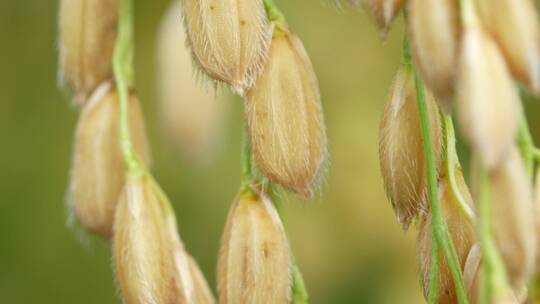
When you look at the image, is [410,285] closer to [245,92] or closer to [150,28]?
[150,28]

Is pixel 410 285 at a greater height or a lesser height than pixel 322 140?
lesser

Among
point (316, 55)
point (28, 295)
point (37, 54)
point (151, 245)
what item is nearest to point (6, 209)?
point (28, 295)

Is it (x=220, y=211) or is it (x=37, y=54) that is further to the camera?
(x=37, y=54)

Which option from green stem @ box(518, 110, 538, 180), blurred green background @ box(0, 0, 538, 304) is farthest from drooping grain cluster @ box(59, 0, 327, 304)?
blurred green background @ box(0, 0, 538, 304)

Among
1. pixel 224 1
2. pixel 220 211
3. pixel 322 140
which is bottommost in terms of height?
pixel 220 211

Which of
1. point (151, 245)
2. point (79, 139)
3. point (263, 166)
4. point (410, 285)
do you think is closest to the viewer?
point (263, 166)

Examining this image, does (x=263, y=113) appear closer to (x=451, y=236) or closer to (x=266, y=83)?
(x=266, y=83)

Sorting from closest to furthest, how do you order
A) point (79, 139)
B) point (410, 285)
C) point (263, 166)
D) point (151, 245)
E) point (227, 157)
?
point (263, 166), point (151, 245), point (79, 139), point (410, 285), point (227, 157)

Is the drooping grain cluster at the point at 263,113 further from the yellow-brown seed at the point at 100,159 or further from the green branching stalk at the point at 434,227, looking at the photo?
the yellow-brown seed at the point at 100,159
